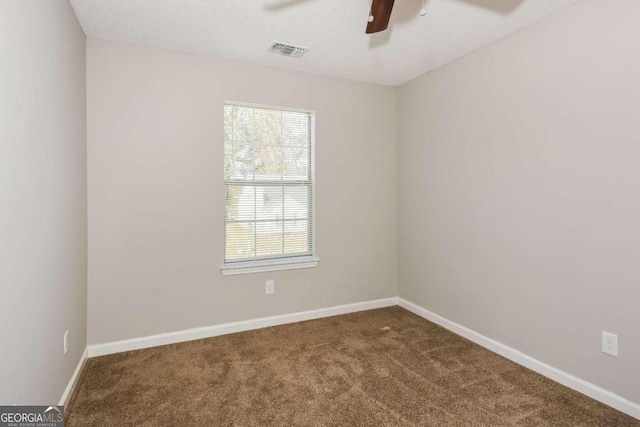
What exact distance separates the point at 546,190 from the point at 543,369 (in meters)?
1.26

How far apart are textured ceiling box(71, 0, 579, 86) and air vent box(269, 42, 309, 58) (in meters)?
0.06

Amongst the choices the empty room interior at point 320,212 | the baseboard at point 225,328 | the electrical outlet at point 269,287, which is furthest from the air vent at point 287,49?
the baseboard at point 225,328

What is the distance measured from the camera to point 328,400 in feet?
7.00

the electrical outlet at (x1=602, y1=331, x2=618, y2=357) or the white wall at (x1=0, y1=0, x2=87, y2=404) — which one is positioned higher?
the white wall at (x1=0, y1=0, x2=87, y2=404)

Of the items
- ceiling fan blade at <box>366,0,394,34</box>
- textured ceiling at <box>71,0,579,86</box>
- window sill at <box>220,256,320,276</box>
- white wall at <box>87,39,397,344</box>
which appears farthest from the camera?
window sill at <box>220,256,320,276</box>

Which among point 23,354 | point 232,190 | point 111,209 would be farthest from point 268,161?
point 23,354

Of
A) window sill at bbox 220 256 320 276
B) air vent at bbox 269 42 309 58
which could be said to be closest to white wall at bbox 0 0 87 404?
window sill at bbox 220 256 320 276

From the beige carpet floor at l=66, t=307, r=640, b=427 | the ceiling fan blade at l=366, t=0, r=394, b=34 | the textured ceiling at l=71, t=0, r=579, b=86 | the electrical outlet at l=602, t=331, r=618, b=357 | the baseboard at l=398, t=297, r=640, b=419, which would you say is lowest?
the beige carpet floor at l=66, t=307, r=640, b=427

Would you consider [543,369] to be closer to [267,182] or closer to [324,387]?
[324,387]

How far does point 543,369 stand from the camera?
7.98 ft

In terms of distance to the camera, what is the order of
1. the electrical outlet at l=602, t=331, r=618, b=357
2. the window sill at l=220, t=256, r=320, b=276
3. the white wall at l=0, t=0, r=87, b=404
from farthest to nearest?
the window sill at l=220, t=256, r=320, b=276
the electrical outlet at l=602, t=331, r=618, b=357
the white wall at l=0, t=0, r=87, b=404

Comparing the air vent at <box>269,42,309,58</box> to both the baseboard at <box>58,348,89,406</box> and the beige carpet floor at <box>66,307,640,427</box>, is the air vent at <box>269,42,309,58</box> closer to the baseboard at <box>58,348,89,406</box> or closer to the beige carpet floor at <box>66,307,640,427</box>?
the beige carpet floor at <box>66,307,640,427</box>

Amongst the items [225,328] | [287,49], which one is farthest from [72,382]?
[287,49]

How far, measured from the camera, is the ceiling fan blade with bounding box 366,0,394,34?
5.83ft
